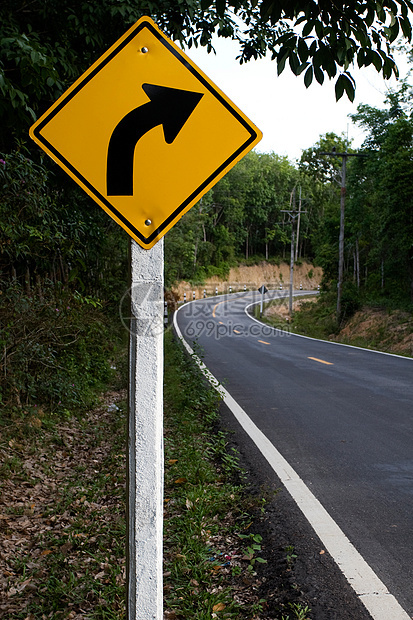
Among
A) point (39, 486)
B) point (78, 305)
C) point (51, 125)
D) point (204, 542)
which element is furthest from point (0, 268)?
point (51, 125)

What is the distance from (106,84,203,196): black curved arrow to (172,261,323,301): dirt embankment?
5415 cm

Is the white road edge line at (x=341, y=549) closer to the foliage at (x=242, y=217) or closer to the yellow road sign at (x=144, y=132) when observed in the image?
the yellow road sign at (x=144, y=132)

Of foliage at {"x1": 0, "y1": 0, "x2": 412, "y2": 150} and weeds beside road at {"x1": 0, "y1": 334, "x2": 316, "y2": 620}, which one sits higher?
foliage at {"x1": 0, "y1": 0, "x2": 412, "y2": 150}

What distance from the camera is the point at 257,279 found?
80.2 m

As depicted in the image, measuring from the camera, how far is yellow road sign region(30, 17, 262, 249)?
2064 millimetres

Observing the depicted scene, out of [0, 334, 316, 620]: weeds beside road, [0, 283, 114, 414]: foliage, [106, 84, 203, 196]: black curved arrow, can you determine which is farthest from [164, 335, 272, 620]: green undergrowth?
[106, 84, 203, 196]: black curved arrow

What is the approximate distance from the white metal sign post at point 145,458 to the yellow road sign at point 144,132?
28cm

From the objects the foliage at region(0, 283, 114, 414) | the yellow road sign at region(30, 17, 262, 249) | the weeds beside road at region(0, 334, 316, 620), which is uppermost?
the yellow road sign at region(30, 17, 262, 249)

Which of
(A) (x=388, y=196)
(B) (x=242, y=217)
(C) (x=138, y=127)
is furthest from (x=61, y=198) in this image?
(B) (x=242, y=217)

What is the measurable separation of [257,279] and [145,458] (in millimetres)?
78776

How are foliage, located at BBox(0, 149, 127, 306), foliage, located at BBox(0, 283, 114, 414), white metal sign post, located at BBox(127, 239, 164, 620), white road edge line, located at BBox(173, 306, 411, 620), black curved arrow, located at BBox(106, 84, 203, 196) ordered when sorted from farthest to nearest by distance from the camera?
foliage, located at BBox(0, 283, 114, 414), foliage, located at BBox(0, 149, 127, 306), white road edge line, located at BBox(173, 306, 411, 620), black curved arrow, located at BBox(106, 84, 203, 196), white metal sign post, located at BBox(127, 239, 164, 620)

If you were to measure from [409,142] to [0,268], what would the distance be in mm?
24021

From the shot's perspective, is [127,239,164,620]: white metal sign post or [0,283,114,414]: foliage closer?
[127,239,164,620]: white metal sign post

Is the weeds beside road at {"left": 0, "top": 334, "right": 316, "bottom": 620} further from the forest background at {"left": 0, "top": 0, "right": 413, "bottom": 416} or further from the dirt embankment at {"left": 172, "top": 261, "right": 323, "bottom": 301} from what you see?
the dirt embankment at {"left": 172, "top": 261, "right": 323, "bottom": 301}
